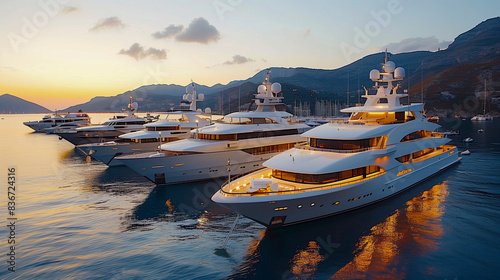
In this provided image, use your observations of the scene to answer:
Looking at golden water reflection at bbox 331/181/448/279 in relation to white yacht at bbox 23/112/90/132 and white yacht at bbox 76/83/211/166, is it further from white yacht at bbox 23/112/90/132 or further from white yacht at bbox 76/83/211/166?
white yacht at bbox 23/112/90/132

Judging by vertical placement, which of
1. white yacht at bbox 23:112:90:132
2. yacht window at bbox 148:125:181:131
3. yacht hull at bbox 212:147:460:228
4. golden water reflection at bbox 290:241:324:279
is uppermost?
white yacht at bbox 23:112:90:132

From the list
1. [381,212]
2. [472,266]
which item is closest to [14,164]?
[381,212]

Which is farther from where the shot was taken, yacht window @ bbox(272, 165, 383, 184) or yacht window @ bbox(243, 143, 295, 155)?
yacht window @ bbox(243, 143, 295, 155)

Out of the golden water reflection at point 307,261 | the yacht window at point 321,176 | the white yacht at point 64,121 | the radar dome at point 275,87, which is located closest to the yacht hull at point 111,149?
the radar dome at point 275,87

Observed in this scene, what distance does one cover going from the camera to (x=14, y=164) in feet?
143

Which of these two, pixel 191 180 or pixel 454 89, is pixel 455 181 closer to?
pixel 191 180

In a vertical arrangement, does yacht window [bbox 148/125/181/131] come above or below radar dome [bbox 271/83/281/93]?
below

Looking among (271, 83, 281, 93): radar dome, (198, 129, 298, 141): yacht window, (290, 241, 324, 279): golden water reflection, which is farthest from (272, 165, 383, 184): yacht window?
(271, 83, 281, 93): radar dome

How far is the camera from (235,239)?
17.2m

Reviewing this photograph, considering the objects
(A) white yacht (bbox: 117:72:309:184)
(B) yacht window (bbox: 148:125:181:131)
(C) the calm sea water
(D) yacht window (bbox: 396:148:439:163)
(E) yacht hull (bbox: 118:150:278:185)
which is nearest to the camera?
(C) the calm sea water

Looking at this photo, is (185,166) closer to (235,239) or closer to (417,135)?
(235,239)

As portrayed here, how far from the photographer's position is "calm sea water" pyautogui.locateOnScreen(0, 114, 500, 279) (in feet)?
45.7

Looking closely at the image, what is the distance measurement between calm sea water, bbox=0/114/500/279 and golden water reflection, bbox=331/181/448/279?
6 centimetres

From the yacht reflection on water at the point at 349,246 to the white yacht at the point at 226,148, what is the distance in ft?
46.1
